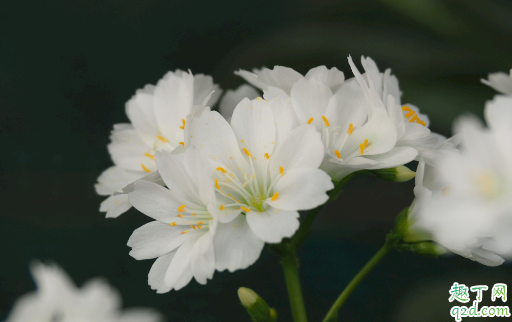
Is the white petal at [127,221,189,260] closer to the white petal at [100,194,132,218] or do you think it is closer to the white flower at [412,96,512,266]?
the white petal at [100,194,132,218]

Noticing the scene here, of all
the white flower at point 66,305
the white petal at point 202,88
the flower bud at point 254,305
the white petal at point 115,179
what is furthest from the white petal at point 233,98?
the white flower at point 66,305

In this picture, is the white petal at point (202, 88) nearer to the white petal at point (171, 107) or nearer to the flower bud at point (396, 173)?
the white petal at point (171, 107)

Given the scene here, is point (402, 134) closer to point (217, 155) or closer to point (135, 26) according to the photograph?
point (217, 155)

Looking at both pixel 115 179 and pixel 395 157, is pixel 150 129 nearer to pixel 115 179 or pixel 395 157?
pixel 115 179

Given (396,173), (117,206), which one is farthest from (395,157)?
(117,206)

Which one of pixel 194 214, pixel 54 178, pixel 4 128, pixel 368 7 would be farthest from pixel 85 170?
pixel 194 214

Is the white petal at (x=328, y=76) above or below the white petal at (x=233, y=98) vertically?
above
